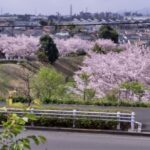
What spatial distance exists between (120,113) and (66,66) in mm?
48440

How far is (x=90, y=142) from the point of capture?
1250 cm

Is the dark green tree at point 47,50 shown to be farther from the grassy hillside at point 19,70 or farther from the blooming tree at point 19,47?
the blooming tree at point 19,47

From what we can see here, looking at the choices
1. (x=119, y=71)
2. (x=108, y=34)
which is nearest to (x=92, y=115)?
(x=119, y=71)

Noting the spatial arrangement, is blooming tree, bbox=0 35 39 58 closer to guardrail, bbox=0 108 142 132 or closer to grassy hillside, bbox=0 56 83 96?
grassy hillside, bbox=0 56 83 96

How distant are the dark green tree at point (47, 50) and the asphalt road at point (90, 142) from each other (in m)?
41.6

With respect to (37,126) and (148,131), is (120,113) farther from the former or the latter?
(37,126)

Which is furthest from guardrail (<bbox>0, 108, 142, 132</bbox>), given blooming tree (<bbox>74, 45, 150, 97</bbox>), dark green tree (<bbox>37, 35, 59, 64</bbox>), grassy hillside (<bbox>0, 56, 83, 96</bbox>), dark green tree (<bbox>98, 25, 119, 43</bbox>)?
dark green tree (<bbox>98, 25, 119, 43</bbox>)

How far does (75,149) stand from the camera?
457 inches

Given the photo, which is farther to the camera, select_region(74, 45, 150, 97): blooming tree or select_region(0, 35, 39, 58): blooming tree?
select_region(0, 35, 39, 58): blooming tree

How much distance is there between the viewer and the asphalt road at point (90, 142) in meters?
11.9

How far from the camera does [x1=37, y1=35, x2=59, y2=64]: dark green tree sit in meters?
54.9

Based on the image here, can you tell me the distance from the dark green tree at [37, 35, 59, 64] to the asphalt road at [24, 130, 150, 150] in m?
41.6

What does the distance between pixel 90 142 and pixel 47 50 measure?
43.3 m

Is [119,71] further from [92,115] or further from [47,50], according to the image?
[47,50]
